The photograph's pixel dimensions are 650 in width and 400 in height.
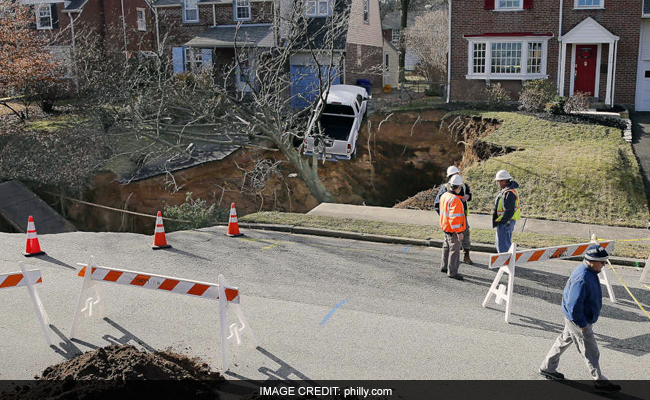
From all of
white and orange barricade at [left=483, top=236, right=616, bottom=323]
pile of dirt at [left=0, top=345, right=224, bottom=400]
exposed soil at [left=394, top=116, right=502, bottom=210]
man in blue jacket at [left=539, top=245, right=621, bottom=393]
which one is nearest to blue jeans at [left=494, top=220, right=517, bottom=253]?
white and orange barricade at [left=483, top=236, right=616, bottom=323]

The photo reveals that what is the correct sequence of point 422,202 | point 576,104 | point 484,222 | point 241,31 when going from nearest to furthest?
point 484,222
point 422,202
point 576,104
point 241,31

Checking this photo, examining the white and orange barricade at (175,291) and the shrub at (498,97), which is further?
the shrub at (498,97)

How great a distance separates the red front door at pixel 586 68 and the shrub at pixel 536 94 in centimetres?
127

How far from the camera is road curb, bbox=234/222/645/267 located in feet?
38.6

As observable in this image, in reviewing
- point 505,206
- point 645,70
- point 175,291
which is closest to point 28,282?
point 175,291

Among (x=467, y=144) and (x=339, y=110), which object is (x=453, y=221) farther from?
(x=339, y=110)

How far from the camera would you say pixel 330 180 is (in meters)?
25.7

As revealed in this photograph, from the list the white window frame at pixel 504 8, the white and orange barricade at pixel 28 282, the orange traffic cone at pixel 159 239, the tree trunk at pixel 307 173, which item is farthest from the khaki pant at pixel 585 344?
the white window frame at pixel 504 8

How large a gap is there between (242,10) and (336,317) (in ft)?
94.3

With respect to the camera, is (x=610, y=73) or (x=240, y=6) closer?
(x=610, y=73)

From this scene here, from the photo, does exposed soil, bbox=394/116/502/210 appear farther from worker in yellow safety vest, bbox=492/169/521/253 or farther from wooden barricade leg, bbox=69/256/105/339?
wooden barricade leg, bbox=69/256/105/339

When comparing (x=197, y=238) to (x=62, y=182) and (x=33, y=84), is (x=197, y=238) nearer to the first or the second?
(x=62, y=182)

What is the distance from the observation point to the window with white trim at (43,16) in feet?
118

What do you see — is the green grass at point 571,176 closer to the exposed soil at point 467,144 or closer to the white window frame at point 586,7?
the exposed soil at point 467,144
